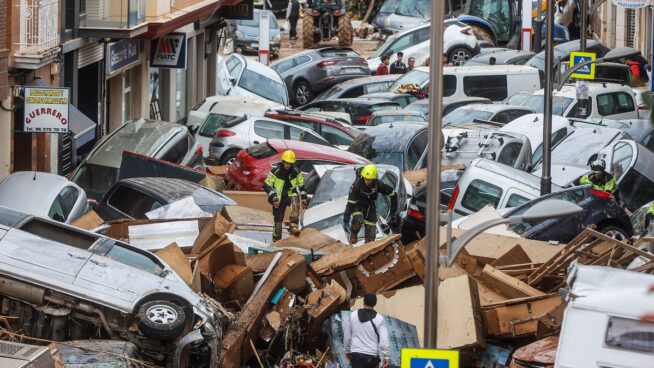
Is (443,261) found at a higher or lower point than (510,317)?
higher

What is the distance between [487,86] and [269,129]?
947 cm

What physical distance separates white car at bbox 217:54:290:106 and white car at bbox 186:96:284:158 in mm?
3692

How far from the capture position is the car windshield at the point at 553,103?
3216 centimetres

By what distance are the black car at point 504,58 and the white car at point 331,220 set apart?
20.3m

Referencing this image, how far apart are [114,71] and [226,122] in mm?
2538

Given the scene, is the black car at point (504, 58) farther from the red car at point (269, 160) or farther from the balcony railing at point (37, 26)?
the balcony railing at point (37, 26)

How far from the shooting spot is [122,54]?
3231cm

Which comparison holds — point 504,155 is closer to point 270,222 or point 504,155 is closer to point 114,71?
point 270,222

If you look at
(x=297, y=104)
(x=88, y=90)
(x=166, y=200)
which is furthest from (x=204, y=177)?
(x=297, y=104)

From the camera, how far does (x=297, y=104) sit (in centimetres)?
4194

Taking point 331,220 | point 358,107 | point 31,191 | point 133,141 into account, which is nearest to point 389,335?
point 331,220

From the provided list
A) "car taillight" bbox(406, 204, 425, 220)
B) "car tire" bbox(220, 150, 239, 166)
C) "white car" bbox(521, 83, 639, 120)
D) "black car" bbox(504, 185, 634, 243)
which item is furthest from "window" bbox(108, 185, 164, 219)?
"white car" bbox(521, 83, 639, 120)

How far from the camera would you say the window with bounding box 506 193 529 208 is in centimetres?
2230

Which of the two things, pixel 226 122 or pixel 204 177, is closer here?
pixel 204 177
